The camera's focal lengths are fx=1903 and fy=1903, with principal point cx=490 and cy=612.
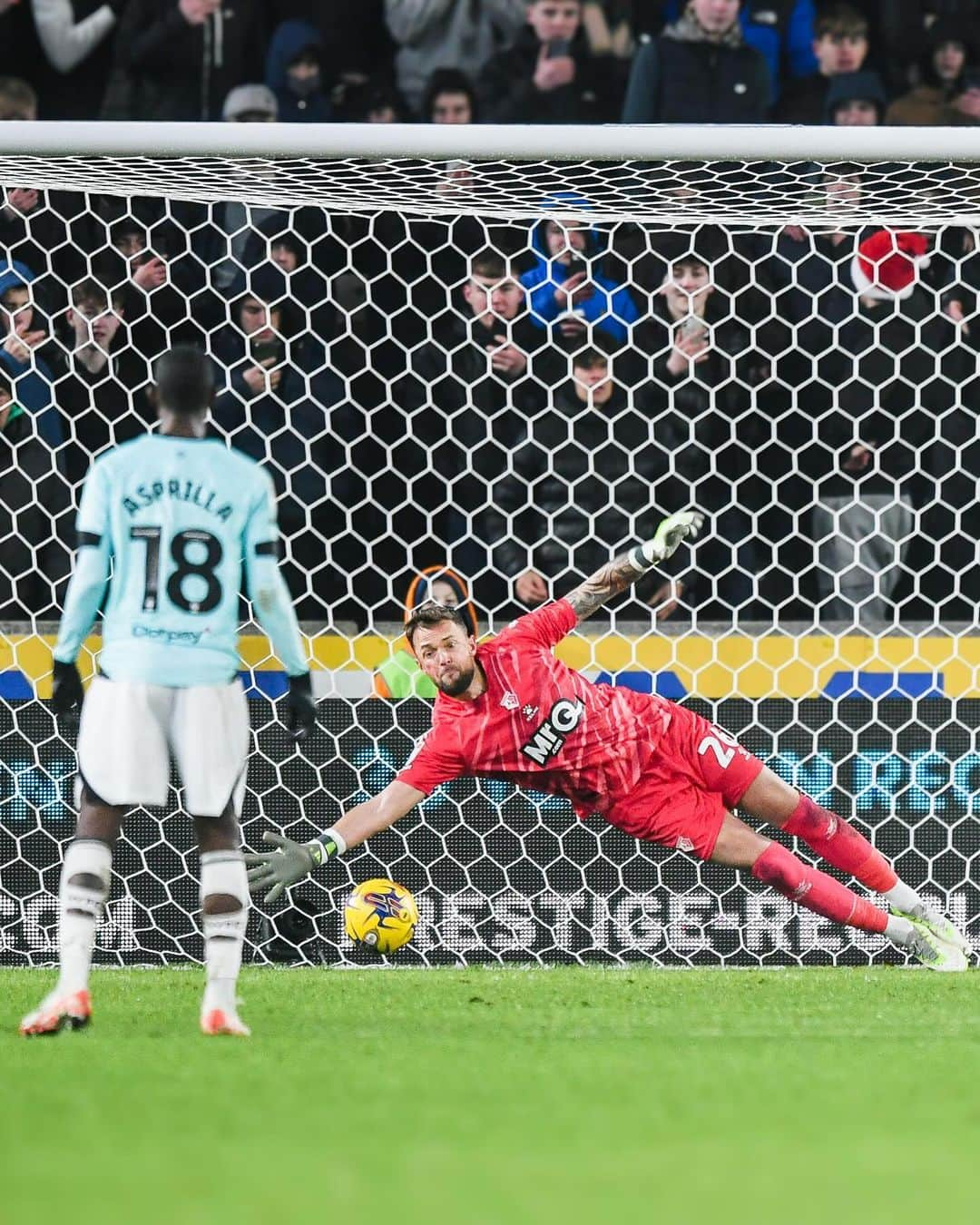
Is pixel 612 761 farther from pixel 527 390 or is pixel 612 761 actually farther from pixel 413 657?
pixel 527 390

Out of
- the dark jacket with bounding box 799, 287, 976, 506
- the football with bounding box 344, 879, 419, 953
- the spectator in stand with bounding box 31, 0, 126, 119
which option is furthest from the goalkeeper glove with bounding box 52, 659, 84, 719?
the spectator in stand with bounding box 31, 0, 126, 119

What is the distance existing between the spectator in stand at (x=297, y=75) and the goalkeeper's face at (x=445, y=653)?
14.8ft

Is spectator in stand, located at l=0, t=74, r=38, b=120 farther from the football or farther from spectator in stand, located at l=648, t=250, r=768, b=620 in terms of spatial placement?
the football

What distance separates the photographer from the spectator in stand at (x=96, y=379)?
24.1ft

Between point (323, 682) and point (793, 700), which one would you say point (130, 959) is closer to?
point (323, 682)

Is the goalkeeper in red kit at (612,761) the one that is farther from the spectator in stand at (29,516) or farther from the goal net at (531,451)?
the spectator in stand at (29,516)

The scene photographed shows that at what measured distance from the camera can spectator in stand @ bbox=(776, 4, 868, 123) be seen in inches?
390

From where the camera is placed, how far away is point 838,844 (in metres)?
6.68

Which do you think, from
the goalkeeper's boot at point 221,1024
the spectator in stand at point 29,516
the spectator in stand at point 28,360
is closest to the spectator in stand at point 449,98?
the spectator in stand at point 28,360

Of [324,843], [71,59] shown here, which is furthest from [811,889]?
[71,59]

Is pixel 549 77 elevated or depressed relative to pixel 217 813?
elevated

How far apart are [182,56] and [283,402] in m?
3.38

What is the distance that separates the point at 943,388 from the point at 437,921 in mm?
2967

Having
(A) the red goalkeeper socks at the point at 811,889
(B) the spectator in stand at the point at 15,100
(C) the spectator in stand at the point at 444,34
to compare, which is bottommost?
(A) the red goalkeeper socks at the point at 811,889
